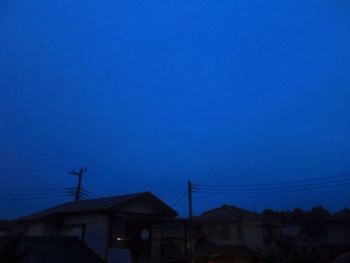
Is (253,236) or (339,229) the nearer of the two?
(253,236)

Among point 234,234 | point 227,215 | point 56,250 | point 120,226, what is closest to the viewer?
point 56,250

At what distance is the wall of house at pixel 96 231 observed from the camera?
19.9 m

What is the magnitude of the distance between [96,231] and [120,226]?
1557 mm

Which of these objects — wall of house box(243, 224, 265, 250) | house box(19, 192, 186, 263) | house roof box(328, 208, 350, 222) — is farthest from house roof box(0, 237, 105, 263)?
house roof box(328, 208, 350, 222)

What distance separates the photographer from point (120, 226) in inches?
835

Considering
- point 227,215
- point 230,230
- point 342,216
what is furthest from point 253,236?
point 342,216

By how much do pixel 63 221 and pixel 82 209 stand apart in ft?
10.9

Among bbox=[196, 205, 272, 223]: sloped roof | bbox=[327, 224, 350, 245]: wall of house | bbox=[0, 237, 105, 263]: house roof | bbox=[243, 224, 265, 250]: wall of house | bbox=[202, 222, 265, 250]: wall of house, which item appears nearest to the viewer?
bbox=[0, 237, 105, 263]: house roof

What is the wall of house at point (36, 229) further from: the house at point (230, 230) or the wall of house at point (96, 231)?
the house at point (230, 230)

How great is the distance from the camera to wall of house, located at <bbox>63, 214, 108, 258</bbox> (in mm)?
19906

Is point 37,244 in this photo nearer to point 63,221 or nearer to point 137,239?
point 63,221

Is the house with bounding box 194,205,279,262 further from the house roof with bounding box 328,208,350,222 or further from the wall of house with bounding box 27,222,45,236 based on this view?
the wall of house with bounding box 27,222,45,236

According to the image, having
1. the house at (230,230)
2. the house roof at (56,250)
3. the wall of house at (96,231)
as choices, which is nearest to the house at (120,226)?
the wall of house at (96,231)

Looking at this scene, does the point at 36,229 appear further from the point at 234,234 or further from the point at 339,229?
the point at 339,229
